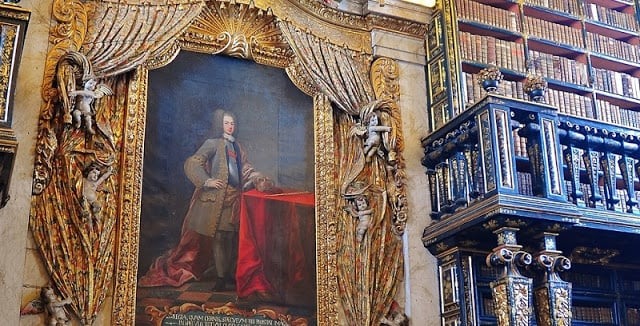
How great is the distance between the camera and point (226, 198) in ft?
23.5

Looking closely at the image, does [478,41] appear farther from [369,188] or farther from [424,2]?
[369,188]

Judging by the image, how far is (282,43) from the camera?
781 centimetres

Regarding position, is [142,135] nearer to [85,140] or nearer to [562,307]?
[85,140]

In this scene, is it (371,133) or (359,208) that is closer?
(359,208)

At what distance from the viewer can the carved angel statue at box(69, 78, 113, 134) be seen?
21.7 ft

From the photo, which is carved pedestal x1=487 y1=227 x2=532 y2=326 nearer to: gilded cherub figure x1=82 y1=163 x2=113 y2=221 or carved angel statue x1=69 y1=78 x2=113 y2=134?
gilded cherub figure x1=82 y1=163 x2=113 y2=221

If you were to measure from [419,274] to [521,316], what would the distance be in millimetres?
1153

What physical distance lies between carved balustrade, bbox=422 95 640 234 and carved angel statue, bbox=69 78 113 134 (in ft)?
9.63

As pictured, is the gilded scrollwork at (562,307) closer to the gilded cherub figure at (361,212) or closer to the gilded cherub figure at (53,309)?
the gilded cherub figure at (361,212)

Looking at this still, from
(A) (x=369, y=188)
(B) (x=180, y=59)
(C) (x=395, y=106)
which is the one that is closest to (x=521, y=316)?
(A) (x=369, y=188)

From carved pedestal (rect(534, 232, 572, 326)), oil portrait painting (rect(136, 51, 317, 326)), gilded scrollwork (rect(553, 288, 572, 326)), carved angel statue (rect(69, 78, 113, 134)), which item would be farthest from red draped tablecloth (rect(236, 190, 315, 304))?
gilded scrollwork (rect(553, 288, 572, 326))

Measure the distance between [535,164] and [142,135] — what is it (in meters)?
3.14

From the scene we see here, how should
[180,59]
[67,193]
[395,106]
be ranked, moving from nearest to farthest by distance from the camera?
[67,193]
[180,59]
[395,106]

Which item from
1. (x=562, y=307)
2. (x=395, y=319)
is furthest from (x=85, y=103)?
(x=562, y=307)
